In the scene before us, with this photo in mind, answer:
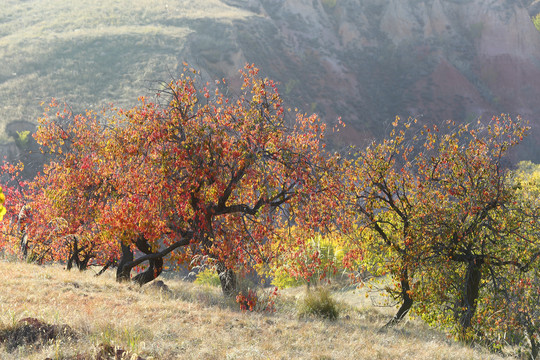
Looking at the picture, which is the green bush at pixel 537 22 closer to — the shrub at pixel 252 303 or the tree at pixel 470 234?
the tree at pixel 470 234

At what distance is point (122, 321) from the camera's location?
652 centimetres

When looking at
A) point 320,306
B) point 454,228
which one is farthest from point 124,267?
point 454,228

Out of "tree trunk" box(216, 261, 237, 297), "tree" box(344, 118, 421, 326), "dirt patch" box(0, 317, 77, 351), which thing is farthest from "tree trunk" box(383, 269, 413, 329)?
"dirt patch" box(0, 317, 77, 351)

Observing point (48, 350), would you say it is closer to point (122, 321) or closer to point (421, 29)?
point (122, 321)

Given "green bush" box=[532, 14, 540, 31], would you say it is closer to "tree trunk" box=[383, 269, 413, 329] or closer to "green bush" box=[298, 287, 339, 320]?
"tree trunk" box=[383, 269, 413, 329]

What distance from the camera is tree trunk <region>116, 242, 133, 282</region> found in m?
11.9

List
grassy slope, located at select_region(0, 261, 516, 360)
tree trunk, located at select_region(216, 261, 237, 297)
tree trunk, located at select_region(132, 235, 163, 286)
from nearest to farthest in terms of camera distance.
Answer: grassy slope, located at select_region(0, 261, 516, 360)
tree trunk, located at select_region(216, 261, 237, 297)
tree trunk, located at select_region(132, 235, 163, 286)

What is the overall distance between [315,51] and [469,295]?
57.4 metres

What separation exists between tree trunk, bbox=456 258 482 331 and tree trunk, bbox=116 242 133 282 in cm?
795

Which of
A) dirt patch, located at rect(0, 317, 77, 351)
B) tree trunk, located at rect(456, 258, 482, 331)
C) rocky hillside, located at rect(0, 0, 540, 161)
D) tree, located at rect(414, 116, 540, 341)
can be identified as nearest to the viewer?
dirt patch, located at rect(0, 317, 77, 351)

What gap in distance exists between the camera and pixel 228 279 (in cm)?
1046

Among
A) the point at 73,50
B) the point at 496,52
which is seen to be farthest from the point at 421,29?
the point at 73,50

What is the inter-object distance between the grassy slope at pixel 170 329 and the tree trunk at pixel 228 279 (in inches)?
37.3

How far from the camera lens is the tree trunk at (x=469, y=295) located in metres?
9.55
